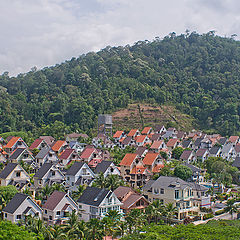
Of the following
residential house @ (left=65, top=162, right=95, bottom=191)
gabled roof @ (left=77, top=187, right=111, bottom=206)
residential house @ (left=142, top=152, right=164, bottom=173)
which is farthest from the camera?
residential house @ (left=142, top=152, right=164, bottom=173)

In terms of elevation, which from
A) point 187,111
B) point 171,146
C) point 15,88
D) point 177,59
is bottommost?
point 171,146

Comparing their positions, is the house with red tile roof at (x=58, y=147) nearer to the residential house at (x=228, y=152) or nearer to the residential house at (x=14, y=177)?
the residential house at (x=14, y=177)

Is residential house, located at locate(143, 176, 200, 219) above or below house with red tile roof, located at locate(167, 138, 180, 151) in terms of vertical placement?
below

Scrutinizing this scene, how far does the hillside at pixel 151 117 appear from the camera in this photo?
8950cm

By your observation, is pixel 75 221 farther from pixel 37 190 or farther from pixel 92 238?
pixel 37 190

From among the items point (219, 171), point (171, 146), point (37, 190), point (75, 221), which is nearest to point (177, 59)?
point (171, 146)

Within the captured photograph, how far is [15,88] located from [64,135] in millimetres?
43022

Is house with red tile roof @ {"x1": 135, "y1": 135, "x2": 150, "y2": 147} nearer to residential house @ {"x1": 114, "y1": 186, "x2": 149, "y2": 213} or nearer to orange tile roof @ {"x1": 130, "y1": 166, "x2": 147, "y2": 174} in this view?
orange tile roof @ {"x1": 130, "y1": 166, "x2": 147, "y2": 174}

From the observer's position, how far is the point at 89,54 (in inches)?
5531

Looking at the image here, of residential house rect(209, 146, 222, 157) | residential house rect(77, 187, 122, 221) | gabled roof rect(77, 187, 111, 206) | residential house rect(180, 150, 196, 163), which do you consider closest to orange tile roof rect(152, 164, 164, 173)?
residential house rect(180, 150, 196, 163)

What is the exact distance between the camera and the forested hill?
3583 inches

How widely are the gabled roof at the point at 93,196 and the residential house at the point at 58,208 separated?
1585mm

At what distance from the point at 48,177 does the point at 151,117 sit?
172 ft

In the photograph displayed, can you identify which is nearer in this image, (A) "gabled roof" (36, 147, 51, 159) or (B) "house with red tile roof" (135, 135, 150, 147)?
(A) "gabled roof" (36, 147, 51, 159)
